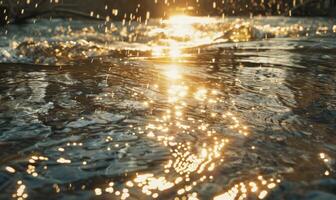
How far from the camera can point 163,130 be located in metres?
2.46

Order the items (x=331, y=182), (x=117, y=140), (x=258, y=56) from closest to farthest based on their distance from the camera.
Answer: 1. (x=331, y=182)
2. (x=117, y=140)
3. (x=258, y=56)

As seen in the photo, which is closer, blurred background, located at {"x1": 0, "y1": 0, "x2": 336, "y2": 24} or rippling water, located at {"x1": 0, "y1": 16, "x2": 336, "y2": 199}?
rippling water, located at {"x1": 0, "y1": 16, "x2": 336, "y2": 199}

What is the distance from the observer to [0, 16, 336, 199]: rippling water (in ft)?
5.77

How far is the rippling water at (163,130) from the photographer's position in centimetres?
176

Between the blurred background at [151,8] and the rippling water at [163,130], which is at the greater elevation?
the blurred background at [151,8]

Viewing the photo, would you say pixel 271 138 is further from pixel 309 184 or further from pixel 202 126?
pixel 309 184

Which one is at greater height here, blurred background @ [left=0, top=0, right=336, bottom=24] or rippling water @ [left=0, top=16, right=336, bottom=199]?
blurred background @ [left=0, top=0, right=336, bottom=24]

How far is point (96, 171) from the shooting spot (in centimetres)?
187

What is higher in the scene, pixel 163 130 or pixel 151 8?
pixel 151 8

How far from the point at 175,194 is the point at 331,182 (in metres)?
0.70

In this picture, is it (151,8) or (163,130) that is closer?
(163,130)

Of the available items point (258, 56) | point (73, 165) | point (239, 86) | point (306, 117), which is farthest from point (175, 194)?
point (258, 56)

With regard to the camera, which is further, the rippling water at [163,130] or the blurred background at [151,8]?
the blurred background at [151,8]

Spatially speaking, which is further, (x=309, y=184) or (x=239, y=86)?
(x=239, y=86)
